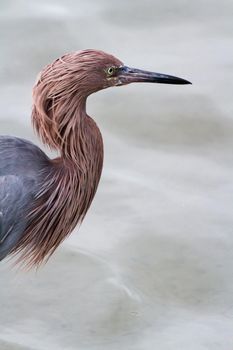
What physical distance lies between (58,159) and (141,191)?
1.11 metres

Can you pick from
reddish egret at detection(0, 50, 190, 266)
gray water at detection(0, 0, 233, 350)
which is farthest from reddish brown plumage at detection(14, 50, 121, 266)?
gray water at detection(0, 0, 233, 350)

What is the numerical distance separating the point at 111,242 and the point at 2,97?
139 cm

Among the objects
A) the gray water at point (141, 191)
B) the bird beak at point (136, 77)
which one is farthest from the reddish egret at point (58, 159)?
the gray water at point (141, 191)

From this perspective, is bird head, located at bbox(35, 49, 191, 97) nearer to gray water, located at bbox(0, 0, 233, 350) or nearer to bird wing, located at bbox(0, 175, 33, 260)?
bird wing, located at bbox(0, 175, 33, 260)

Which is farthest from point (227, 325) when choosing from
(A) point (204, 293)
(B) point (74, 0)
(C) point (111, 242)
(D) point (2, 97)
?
(B) point (74, 0)

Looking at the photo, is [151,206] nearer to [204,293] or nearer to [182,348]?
[204,293]

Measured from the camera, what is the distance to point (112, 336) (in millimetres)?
4543

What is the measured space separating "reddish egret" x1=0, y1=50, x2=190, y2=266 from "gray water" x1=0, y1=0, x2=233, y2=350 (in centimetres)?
41

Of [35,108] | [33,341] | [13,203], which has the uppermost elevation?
[35,108]

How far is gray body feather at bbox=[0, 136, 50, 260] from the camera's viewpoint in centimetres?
425

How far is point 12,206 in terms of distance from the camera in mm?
4262

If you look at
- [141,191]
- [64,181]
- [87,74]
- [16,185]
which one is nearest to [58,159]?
[64,181]

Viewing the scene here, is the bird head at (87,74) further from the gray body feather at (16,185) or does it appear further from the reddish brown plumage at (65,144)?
the gray body feather at (16,185)

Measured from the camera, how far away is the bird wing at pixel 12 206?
4.25m
